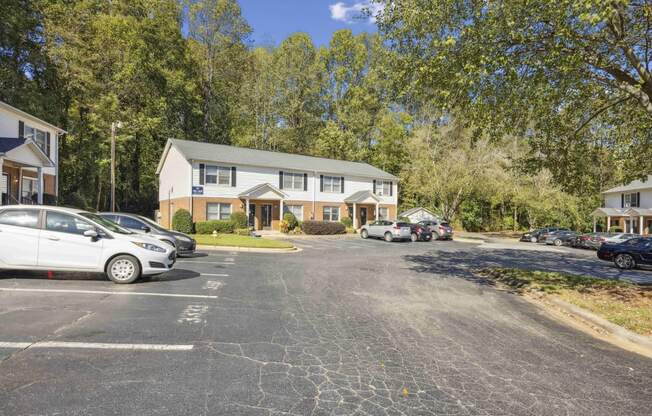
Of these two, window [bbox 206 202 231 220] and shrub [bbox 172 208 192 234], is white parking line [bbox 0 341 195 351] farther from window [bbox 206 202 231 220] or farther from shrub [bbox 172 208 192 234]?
window [bbox 206 202 231 220]

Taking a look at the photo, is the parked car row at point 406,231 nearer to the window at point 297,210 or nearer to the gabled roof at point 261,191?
the window at point 297,210

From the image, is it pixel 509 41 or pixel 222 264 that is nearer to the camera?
pixel 509 41

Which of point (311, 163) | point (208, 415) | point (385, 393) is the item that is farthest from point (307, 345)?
point (311, 163)

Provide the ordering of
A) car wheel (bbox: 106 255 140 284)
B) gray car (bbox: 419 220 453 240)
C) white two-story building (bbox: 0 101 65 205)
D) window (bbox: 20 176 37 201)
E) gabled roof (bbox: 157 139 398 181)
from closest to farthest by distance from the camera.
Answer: car wheel (bbox: 106 255 140 284), white two-story building (bbox: 0 101 65 205), window (bbox: 20 176 37 201), gabled roof (bbox: 157 139 398 181), gray car (bbox: 419 220 453 240)

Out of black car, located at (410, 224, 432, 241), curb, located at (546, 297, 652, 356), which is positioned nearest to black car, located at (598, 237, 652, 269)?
curb, located at (546, 297, 652, 356)

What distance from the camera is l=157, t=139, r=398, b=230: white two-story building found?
94.2 feet

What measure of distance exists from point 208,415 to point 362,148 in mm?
48104

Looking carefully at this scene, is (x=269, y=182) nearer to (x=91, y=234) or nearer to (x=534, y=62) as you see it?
(x=91, y=234)

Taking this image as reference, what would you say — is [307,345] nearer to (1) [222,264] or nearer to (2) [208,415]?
(2) [208,415]

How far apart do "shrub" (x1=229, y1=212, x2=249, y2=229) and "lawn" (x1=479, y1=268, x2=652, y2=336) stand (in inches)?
744

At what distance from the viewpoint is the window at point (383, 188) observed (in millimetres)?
39344

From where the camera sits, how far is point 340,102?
5259cm

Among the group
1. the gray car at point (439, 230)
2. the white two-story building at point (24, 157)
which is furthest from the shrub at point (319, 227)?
the white two-story building at point (24, 157)

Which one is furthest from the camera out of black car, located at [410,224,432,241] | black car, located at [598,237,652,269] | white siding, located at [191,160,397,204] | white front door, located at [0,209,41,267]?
white siding, located at [191,160,397,204]
